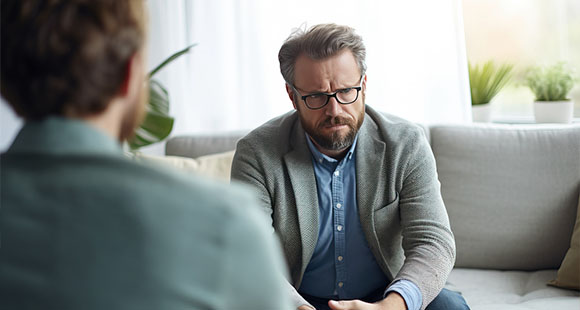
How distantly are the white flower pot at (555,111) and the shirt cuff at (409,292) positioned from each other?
4.62 feet

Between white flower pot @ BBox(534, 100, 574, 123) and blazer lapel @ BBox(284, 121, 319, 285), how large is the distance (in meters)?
1.34

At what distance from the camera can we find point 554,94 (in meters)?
2.62

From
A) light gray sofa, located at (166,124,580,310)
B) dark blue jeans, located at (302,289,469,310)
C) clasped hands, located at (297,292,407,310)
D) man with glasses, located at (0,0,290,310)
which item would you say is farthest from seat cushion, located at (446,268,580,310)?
man with glasses, located at (0,0,290,310)

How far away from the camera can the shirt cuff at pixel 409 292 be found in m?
1.54

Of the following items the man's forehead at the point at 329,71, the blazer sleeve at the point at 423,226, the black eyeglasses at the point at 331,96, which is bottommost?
the blazer sleeve at the point at 423,226

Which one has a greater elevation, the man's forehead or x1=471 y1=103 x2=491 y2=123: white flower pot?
the man's forehead

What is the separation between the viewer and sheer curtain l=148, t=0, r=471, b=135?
2764mm

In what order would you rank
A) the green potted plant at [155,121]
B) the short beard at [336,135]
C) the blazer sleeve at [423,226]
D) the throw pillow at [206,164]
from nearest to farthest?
1. the blazer sleeve at [423,226]
2. the short beard at [336,135]
3. the green potted plant at [155,121]
4. the throw pillow at [206,164]

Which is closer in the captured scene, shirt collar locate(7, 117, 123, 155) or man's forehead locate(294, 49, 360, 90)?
shirt collar locate(7, 117, 123, 155)

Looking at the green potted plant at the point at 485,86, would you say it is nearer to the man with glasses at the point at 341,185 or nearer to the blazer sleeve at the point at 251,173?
the man with glasses at the point at 341,185

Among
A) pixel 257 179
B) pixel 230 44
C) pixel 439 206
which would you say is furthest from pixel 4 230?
pixel 230 44

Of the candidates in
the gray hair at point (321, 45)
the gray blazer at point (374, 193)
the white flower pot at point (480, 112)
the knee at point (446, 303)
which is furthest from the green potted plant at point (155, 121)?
the white flower pot at point (480, 112)

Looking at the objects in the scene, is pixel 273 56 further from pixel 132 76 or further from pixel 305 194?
pixel 132 76

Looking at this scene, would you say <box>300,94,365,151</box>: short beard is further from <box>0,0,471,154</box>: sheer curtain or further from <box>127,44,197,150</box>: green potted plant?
<box>0,0,471,154</box>: sheer curtain
